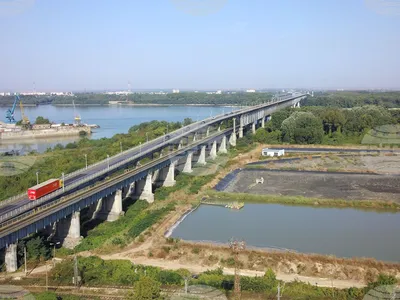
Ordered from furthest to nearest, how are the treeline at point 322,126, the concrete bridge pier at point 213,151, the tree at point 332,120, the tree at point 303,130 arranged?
the tree at point 332,120, the treeline at point 322,126, the tree at point 303,130, the concrete bridge pier at point 213,151

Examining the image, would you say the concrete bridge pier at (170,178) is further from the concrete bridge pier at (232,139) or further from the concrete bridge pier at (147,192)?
the concrete bridge pier at (232,139)

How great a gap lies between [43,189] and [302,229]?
741 centimetres

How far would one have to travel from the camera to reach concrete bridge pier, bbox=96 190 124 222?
13305 mm

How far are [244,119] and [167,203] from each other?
18.2 metres

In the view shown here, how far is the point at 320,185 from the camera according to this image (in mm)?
17672

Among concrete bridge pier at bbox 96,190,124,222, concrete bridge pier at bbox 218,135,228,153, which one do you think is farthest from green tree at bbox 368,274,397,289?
concrete bridge pier at bbox 218,135,228,153

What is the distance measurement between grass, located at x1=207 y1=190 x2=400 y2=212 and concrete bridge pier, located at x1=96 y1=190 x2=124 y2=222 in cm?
390

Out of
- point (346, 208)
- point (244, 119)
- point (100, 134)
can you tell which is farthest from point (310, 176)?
point (100, 134)

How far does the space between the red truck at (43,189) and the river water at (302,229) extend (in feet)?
11.6

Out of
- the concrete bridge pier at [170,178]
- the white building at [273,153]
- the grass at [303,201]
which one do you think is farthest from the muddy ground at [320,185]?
the white building at [273,153]

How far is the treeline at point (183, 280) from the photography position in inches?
306

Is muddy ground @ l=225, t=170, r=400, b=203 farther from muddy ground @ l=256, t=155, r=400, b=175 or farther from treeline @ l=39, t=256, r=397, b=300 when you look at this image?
treeline @ l=39, t=256, r=397, b=300

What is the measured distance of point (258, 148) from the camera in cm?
2708

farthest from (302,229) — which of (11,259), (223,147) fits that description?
(223,147)
